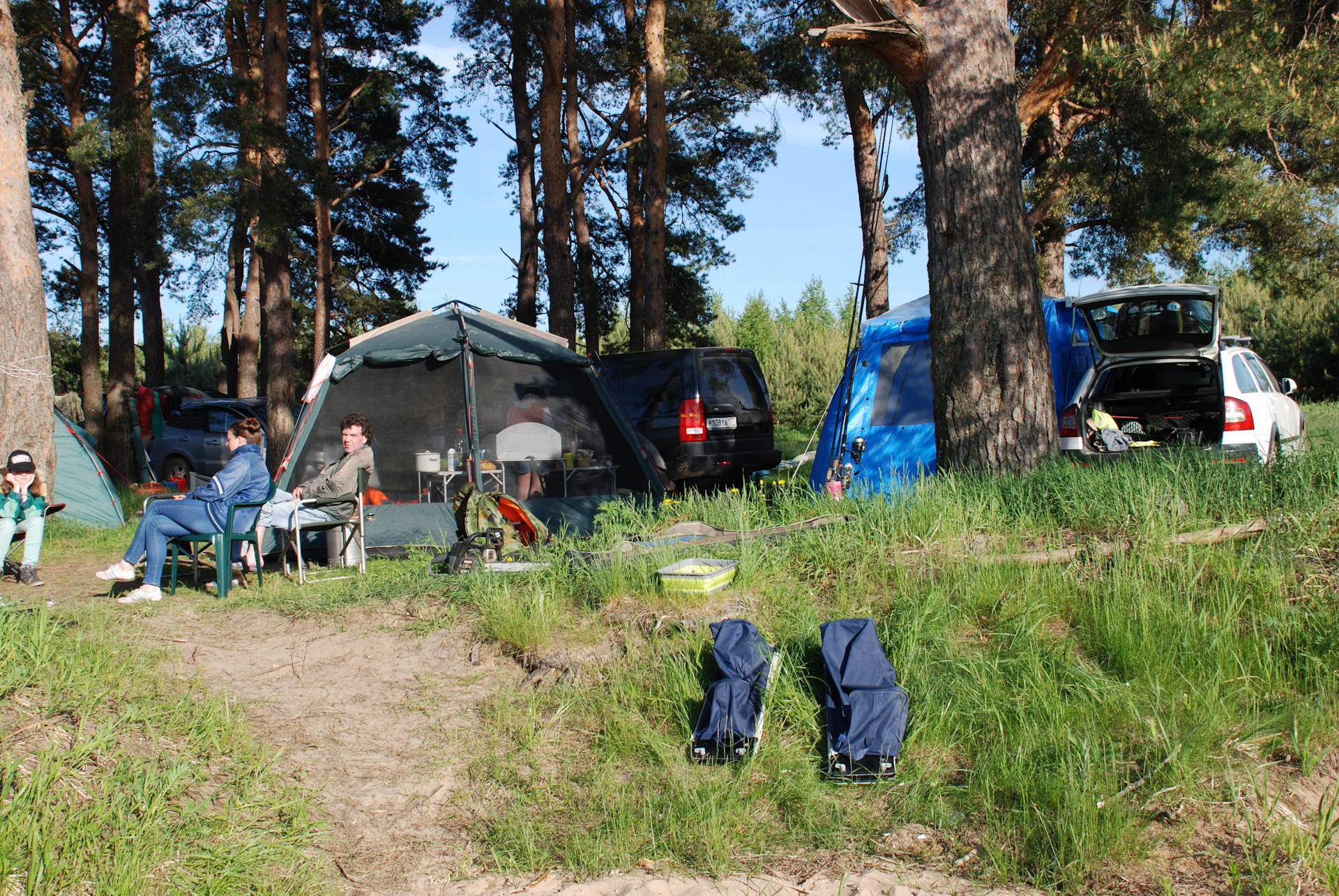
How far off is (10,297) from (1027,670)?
9.37m

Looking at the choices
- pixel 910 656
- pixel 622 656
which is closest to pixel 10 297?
pixel 622 656

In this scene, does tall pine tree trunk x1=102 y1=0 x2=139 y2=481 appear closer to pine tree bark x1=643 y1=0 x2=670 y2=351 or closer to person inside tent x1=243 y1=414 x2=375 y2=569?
pine tree bark x1=643 y1=0 x2=670 y2=351

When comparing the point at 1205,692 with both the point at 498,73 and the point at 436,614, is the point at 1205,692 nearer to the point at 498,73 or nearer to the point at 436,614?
the point at 436,614

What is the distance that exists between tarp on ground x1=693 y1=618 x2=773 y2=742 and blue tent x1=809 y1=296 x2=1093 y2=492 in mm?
4355

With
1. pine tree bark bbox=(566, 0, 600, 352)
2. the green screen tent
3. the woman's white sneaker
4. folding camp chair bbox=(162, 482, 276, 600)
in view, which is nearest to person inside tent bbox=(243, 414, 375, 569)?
folding camp chair bbox=(162, 482, 276, 600)

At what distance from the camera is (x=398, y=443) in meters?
8.40

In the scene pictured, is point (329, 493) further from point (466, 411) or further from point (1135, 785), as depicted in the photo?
point (1135, 785)

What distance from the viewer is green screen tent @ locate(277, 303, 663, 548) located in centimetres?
806

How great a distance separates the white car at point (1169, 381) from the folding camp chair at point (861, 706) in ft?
13.4

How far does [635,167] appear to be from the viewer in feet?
68.9

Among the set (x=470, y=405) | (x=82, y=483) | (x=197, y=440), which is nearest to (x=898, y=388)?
(x=470, y=405)

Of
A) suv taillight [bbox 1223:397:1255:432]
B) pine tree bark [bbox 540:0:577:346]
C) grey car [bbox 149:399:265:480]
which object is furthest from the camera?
grey car [bbox 149:399:265:480]

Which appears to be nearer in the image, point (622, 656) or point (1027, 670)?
point (1027, 670)

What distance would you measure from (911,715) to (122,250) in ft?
46.9
